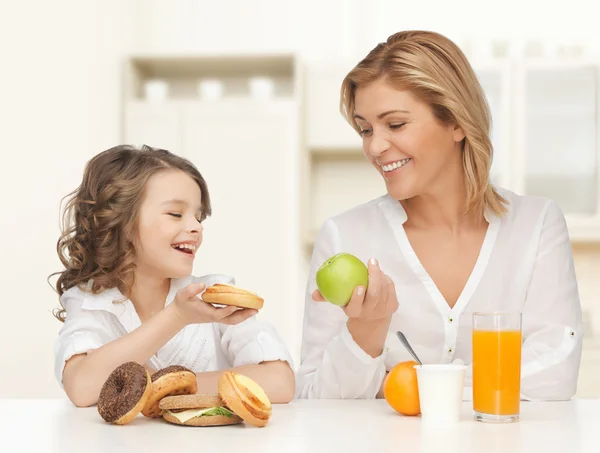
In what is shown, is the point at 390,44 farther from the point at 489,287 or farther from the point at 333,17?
the point at 333,17

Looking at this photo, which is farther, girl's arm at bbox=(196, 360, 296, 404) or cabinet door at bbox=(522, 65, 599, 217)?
cabinet door at bbox=(522, 65, 599, 217)

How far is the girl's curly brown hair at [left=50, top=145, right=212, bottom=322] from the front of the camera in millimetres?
1638

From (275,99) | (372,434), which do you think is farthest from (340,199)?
(372,434)

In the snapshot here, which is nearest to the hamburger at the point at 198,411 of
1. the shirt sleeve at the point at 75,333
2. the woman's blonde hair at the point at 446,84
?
the shirt sleeve at the point at 75,333

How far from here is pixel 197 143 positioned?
12.9ft

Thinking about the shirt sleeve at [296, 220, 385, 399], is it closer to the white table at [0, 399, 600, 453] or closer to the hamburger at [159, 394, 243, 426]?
the white table at [0, 399, 600, 453]

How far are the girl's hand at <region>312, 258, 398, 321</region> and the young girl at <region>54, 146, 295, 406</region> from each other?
0.66 ft

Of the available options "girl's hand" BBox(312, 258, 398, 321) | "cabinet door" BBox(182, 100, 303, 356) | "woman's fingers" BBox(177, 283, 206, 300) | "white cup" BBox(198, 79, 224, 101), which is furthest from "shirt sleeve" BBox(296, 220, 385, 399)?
"white cup" BBox(198, 79, 224, 101)

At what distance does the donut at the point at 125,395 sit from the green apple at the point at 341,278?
1.12ft

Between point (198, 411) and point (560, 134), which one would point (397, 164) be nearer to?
point (198, 411)

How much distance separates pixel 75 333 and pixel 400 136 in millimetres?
773

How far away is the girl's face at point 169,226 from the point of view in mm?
1586

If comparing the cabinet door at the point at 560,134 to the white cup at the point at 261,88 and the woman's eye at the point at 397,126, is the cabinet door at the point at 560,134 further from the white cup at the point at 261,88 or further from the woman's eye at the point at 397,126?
the woman's eye at the point at 397,126

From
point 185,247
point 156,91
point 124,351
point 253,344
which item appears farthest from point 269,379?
point 156,91
